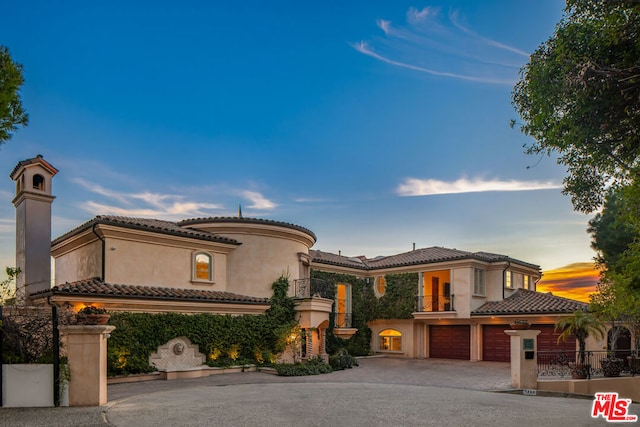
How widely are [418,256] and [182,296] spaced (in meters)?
16.4

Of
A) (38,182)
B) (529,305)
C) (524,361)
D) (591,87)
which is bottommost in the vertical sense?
(524,361)

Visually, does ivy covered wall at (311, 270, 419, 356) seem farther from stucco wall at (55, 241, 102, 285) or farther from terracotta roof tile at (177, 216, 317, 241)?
stucco wall at (55, 241, 102, 285)

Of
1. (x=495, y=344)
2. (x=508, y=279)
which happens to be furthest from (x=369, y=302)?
(x=508, y=279)

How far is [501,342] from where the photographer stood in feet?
87.0

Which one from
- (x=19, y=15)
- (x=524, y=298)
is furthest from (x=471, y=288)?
(x=19, y=15)

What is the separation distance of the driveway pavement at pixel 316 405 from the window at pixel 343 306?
9.02 metres

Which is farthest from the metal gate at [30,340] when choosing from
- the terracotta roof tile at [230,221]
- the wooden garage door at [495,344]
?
the wooden garage door at [495,344]

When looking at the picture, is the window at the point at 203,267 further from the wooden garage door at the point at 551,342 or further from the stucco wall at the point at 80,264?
the wooden garage door at the point at 551,342

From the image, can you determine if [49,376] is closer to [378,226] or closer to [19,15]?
[19,15]

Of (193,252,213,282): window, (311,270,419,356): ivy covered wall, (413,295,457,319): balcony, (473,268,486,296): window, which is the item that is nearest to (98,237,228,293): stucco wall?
(193,252,213,282): window

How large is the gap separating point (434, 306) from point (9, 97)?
25.8 metres

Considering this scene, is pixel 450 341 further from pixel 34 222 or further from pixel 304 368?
pixel 34 222

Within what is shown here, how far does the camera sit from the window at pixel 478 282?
2738cm

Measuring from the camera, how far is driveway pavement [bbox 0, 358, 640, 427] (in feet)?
32.7
